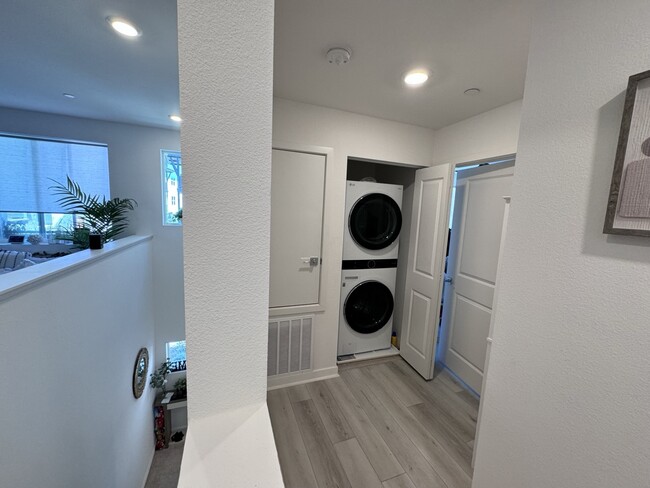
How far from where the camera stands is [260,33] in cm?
55

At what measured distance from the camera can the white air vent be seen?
7.01ft

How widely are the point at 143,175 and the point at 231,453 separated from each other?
159 inches

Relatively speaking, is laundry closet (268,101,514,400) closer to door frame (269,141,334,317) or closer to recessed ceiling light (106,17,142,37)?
door frame (269,141,334,317)

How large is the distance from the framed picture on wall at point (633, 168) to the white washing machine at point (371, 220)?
1756mm

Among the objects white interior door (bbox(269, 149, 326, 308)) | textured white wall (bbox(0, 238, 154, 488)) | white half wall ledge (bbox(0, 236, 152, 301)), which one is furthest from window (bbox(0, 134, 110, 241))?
white interior door (bbox(269, 149, 326, 308))

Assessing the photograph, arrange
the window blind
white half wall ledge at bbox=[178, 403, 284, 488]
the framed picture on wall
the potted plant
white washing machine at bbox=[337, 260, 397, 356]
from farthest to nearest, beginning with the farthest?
the potted plant → the window blind → white washing machine at bbox=[337, 260, 397, 356] → the framed picture on wall → white half wall ledge at bbox=[178, 403, 284, 488]

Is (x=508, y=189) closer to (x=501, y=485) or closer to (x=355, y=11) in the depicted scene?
(x=355, y=11)

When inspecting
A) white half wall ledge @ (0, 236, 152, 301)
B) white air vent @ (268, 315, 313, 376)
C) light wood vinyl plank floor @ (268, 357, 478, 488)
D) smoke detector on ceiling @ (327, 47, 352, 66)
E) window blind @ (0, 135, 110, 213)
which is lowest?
light wood vinyl plank floor @ (268, 357, 478, 488)

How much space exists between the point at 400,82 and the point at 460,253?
160 cm

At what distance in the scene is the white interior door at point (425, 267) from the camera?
225cm

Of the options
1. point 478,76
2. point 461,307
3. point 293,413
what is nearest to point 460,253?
point 461,307

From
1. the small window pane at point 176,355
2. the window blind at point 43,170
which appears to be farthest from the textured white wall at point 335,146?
the window blind at point 43,170

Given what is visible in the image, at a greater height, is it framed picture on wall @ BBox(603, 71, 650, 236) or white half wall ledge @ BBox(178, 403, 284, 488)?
framed picture on wall @ BBox(603, 71, 650, 236)

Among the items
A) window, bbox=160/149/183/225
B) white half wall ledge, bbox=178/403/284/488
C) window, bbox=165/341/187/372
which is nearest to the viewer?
white half wall ledge, bbox=178/403/284/488
